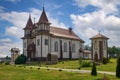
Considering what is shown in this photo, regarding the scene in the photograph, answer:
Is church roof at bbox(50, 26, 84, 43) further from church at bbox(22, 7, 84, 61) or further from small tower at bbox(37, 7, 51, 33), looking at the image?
small tower at bbox(37, 7, 51, 33)

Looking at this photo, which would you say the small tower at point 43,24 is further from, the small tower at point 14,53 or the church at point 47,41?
the small tower at point 14,53

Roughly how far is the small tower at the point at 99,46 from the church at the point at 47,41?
37.8 ft

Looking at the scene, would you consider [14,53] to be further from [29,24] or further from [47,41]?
[47,41]

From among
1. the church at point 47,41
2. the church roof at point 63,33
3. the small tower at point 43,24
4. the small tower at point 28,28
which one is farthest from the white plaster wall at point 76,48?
the small tower at point 28,28

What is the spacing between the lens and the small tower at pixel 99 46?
62.6 m

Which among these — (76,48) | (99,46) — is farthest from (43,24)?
(76,48)

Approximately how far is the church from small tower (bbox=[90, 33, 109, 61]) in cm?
1153

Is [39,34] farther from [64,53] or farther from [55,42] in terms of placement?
[64,53]

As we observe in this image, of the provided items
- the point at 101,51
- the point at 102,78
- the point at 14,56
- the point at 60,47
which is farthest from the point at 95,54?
the point at 102,78

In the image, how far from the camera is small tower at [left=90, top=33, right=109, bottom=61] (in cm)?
6262

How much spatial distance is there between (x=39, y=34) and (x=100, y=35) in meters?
16.5

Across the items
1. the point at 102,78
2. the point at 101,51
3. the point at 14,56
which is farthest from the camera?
the point at 14,56

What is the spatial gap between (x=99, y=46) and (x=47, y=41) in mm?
14167

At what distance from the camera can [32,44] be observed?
69.9m
